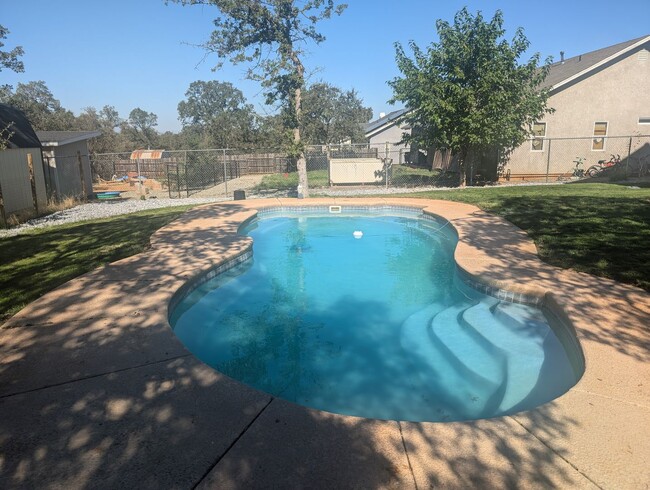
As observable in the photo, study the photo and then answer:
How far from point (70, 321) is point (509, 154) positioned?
18872mm

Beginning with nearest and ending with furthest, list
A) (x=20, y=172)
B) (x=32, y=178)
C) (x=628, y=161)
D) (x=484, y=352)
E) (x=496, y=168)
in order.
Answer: (x=484, y=352) → (x=32, y=178) → (x=20, y=172) → (x=628, y=161) → (x=496, y=168)

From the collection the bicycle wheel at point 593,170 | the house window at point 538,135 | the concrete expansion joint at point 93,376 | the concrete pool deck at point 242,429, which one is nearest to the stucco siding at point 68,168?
the concrete pool deck at point 242,429

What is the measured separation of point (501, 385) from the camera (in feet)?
13.2

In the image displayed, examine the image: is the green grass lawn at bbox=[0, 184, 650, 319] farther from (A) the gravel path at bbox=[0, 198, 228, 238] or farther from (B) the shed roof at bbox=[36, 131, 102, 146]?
(B) the shed roof at bbox=[36, 131, 102, 146]

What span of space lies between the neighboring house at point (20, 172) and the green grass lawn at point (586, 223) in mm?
12485

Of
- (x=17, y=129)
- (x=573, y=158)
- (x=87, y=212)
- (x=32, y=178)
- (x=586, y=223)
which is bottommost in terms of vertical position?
(x=87, y=212)

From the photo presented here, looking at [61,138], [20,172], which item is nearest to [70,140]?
[61,138]

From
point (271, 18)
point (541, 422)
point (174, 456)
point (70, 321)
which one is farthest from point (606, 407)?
point (271, 18)

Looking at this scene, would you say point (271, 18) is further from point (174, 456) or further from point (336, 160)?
point (174, 456)

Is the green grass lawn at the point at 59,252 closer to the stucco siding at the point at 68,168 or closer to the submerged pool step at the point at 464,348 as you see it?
the submerged pool step at the point at 464,348

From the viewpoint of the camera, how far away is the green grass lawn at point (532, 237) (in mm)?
5688

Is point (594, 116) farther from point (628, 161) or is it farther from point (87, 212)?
point (87, 212)

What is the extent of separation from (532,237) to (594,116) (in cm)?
1484

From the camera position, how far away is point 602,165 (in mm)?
18594
